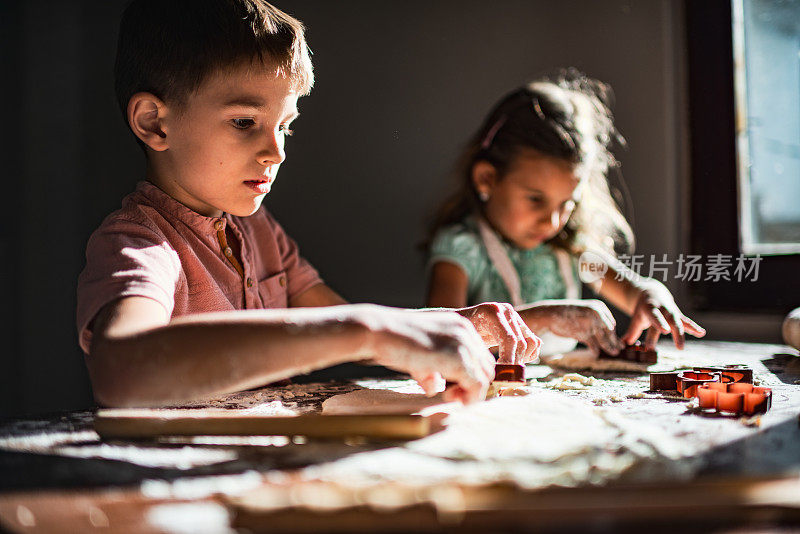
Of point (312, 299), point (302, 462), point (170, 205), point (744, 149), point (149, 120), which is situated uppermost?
point (744, 149)

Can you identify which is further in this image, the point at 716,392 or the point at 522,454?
the point at 716,392

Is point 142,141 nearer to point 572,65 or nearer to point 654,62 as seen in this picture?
point 572,65

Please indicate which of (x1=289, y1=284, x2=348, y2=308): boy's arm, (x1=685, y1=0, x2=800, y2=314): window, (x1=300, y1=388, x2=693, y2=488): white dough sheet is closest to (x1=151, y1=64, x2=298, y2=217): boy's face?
(x1=289, y1=284, x2=348, y2=308): boy's arm

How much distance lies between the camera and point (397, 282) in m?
1.57

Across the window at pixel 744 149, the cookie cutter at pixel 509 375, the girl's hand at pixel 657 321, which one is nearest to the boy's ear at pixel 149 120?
the cookie cutter at pixel 509 375

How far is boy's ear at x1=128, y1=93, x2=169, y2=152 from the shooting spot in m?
0.88

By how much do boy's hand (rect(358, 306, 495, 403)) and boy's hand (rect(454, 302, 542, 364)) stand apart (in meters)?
0.19

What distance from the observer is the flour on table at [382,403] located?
639mm

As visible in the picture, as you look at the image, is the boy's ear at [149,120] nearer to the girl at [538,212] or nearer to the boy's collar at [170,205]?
the boy's collar at [170,205]

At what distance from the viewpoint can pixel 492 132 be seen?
1.48 meters

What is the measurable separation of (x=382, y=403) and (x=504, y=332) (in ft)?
0.64

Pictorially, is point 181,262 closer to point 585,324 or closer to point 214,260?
point 214,260

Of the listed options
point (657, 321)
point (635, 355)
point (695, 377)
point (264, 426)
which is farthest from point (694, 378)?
point (264, 426)

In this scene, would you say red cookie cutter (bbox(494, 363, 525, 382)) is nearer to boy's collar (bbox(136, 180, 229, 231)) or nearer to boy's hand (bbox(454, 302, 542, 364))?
boy's hand (bbox(454, 302, 542, 364))
